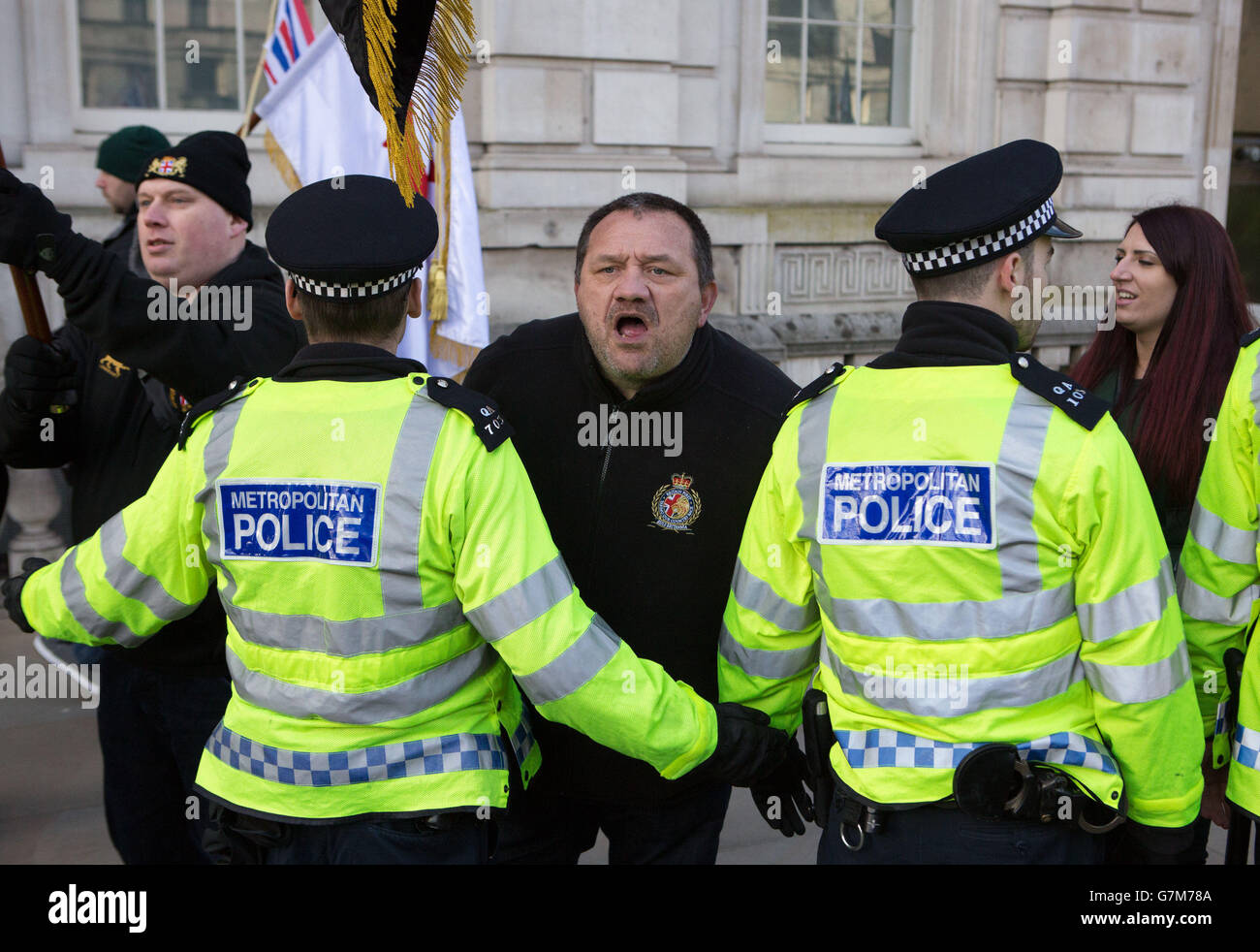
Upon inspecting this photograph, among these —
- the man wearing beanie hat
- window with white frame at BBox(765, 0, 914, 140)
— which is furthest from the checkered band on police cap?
window with white frame at BBox(765, 0, 914, 140)

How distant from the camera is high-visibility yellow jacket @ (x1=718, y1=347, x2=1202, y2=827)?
6.70ft

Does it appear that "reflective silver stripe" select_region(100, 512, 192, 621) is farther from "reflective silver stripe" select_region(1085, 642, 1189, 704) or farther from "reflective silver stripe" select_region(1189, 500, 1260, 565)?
"reflective silver stripe" select_region(1189, 500, 1260, 565)

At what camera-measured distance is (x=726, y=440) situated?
8.46ft

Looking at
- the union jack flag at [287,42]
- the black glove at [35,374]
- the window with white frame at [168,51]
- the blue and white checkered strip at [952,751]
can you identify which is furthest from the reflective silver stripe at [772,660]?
the window with white frame at [168,51]

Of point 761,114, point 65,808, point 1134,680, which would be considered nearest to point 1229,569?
point 1134,680

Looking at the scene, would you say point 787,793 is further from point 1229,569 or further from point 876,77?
point 876,77

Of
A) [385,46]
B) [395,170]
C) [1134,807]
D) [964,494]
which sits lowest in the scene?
[1134,807]

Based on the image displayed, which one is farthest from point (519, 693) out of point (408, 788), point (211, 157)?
point (211, 157)

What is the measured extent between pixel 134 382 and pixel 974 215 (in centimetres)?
199

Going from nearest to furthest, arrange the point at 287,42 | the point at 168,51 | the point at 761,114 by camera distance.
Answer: the point at 287,42, the point at 168,51, the point at 761,114

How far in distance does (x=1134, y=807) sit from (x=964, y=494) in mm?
638

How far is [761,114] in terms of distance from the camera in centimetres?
772

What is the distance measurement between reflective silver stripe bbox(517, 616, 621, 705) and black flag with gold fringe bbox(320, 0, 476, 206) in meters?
0.86

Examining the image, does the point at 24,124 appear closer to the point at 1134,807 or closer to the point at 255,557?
the point at 255,557
